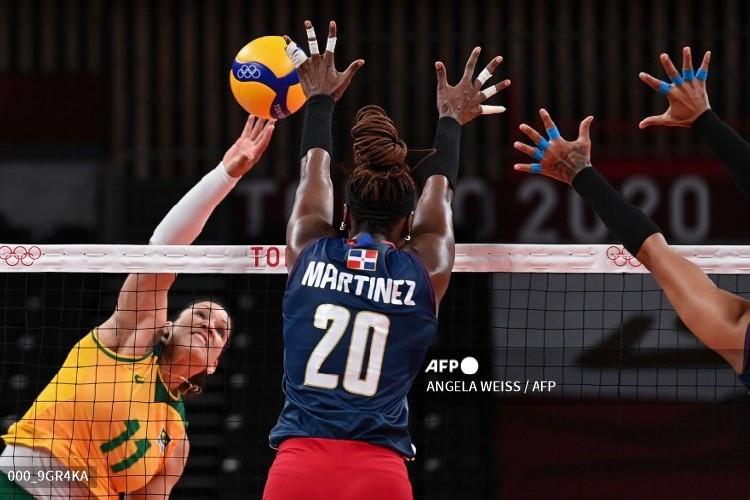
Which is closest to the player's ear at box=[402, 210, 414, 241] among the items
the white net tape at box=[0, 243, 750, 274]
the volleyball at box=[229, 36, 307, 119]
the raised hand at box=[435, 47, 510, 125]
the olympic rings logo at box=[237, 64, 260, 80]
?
the raised hand at box=[435, 47, 510, 125]

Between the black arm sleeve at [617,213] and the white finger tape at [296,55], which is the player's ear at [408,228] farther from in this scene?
the white finger tape at [296,55]

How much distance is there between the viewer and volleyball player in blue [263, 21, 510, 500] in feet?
11.9

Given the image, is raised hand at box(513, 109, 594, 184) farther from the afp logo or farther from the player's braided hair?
the afp logo

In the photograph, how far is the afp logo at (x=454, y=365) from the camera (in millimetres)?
8562

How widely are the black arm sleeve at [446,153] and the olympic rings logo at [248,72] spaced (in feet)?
5.79

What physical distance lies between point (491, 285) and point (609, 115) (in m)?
2.52

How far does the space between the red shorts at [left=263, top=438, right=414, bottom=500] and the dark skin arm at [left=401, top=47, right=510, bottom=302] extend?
62cm

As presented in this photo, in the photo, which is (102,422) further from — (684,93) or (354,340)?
(684,93)

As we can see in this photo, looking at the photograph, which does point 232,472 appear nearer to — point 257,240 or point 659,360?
point 257,240

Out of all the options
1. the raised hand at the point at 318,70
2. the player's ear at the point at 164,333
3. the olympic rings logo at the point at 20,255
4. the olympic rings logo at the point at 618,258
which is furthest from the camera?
the player's ear at the point at 164,333

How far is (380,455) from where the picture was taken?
3666 millimetres

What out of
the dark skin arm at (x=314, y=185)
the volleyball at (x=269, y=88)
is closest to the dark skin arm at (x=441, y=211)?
the dark skin arm at (x=314, y=185)

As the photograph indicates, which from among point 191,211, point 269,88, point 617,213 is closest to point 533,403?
point 269,88

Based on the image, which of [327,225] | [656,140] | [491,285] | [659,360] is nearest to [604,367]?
[659,360]
